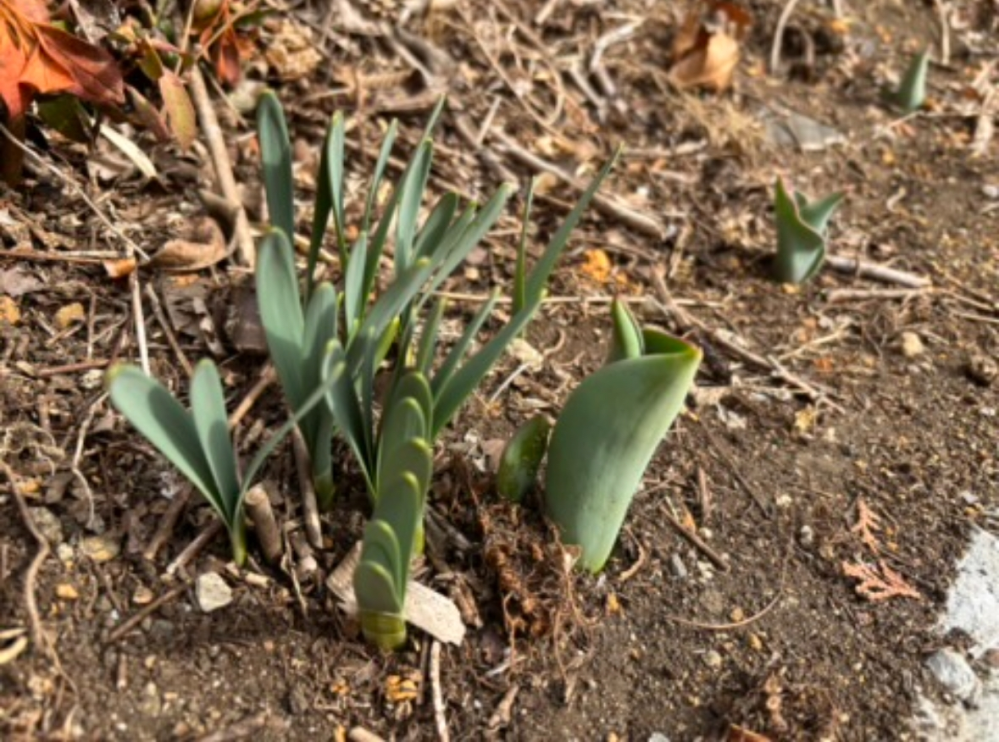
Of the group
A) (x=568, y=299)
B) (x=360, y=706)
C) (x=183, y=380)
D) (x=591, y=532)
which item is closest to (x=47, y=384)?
(x=183, y=380)

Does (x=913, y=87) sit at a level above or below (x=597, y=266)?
above

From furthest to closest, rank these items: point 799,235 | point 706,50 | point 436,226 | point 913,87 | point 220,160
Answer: point 913,87 → point 706,50 → point 799,235 → point 220,160 → point 436,226

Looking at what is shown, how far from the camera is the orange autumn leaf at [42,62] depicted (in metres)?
1.84

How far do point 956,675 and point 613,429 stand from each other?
776 millimetres

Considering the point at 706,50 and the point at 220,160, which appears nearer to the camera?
the point at 220,160

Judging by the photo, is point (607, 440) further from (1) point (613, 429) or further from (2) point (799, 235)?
(2) point (799, 235)

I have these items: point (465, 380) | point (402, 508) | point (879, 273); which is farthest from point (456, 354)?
point (879, 273)

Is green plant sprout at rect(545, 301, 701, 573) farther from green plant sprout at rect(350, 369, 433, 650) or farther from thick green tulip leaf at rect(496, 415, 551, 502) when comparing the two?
green plant sprout at rect(350, 369, 433, 650)

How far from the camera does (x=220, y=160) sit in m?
2.36

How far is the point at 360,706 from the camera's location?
168 centimetres

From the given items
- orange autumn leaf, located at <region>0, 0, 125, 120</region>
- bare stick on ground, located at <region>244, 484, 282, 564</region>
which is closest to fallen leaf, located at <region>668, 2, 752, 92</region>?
orange autumn leaf, located at <region>0, 0, 125, 120</region>

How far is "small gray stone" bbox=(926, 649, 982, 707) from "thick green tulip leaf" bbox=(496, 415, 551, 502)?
0.72 metres

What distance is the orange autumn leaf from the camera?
1.84m

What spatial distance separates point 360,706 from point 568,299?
1063 mm
